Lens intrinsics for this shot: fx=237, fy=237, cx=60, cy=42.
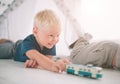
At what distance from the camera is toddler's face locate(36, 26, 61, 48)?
769mm

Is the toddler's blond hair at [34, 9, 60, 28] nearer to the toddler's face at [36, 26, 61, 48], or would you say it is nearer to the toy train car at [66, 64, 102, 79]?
the toddler's face at [36, 26, 61, 48]

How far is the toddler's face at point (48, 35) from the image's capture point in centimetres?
77

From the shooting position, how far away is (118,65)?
2.65 ft

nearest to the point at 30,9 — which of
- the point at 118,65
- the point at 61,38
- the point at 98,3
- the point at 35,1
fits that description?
the point at 35,1

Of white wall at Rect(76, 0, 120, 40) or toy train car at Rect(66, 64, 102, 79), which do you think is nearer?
toy train car at Rect(66, 64, 102, 79)

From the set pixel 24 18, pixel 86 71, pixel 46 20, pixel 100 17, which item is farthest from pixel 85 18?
pixel 86 71

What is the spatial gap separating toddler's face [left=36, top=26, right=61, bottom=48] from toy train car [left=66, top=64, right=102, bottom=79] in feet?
0.52

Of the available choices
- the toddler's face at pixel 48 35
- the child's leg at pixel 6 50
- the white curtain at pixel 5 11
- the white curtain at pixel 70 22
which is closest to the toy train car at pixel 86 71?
the toddler's face at pixel 48 35

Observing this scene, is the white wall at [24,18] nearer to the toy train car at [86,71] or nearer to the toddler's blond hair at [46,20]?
the toddler's blond hair at [46,20]

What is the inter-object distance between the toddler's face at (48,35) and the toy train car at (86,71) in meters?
0.16

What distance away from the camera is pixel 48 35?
30.5 inches

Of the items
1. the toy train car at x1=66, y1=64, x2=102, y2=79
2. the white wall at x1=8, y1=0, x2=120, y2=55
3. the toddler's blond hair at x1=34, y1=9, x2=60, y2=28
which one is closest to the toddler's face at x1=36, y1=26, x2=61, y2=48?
the toddler's blond hair at x1=34, y1=9, x2=60, y2=28

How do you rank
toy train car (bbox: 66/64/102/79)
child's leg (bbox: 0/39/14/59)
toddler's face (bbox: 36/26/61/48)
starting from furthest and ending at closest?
child's leg (bbox: 0/39/14/59) < toddler's face (bbox: 36/26/61/48) < toy train car (bbox: 66/64/102/79)

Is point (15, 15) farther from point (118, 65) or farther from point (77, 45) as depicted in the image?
point (118, 65)
